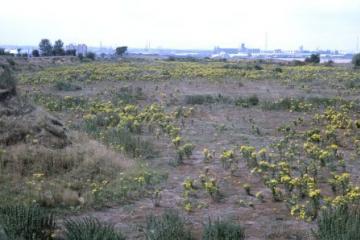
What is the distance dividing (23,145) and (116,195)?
7.17 ft

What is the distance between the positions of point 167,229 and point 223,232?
23.5 inches

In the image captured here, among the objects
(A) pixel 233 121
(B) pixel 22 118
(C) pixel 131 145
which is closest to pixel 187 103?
(A) pixel 233 121

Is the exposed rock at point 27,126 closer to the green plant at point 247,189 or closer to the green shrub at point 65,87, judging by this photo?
the green plant at point 247,189

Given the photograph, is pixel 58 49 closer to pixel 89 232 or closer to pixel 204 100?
pixel 204 100

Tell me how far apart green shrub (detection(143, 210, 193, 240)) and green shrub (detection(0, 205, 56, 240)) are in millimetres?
1099

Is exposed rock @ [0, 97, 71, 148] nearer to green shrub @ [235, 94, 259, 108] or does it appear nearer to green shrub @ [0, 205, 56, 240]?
green shrub @ [0, 205, 56, 240]

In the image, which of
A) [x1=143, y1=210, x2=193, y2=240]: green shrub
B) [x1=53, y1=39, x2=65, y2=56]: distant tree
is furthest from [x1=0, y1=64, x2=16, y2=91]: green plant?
[x1=53, y1=39, x2=65, y2=56]: distant tree

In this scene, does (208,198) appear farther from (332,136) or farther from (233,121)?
(233,121)

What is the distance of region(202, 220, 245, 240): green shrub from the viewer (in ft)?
20.9

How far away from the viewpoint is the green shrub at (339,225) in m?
6.04

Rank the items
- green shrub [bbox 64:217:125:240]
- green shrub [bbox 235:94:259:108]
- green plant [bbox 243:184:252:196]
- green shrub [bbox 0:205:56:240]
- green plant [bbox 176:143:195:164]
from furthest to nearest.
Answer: green shrub [bbox 235:94:259:108] → green plant [bbox 176:143:195:164] → green plant [bbox 243:184:252:196] → green shrub [bbox 0:205:56:240] → green shrub [bbox 64:217:125:240]

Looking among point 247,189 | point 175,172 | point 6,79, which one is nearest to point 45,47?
point 6,79

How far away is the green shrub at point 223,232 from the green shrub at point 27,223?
1.72 m

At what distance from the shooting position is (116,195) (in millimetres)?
8547
